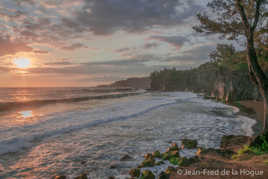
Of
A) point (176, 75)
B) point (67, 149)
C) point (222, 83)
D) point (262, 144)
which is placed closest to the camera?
point (262, 144)

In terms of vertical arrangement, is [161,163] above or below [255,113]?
above

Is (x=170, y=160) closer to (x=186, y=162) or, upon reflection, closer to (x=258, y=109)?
(x=186, y=162)

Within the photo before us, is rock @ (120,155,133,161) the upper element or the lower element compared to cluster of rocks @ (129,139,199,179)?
lower

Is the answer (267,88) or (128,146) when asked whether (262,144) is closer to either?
(267,88)

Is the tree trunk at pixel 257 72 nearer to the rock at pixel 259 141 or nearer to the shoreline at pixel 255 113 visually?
the rock at pixel 259 141

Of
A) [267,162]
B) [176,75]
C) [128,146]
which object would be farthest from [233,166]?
[176,75]

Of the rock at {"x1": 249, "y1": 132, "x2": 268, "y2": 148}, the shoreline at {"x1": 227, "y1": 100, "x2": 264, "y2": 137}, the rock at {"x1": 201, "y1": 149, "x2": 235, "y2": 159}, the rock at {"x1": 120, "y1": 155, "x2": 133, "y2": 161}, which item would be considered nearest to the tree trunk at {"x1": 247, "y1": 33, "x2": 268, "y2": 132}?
the rock at {"x1": 249, "y1": 132, "x2": 268, "y2": 148}

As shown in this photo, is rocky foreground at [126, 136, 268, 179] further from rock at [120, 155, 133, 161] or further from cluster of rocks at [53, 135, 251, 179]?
rock at [120, 155, 133, 161]

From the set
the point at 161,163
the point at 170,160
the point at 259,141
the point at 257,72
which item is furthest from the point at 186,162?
the point at 257,72

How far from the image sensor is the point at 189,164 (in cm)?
579

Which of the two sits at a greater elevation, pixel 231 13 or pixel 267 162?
pixel 231 13

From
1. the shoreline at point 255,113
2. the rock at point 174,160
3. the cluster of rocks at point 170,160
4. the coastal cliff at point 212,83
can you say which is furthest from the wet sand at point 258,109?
the rock at point 174,160

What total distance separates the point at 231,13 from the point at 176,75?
119 metres

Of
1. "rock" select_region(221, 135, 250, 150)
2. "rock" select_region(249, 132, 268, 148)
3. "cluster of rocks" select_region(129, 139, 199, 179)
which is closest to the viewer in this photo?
"cluster of rocks" select_region(129, 139, 199, 179)
